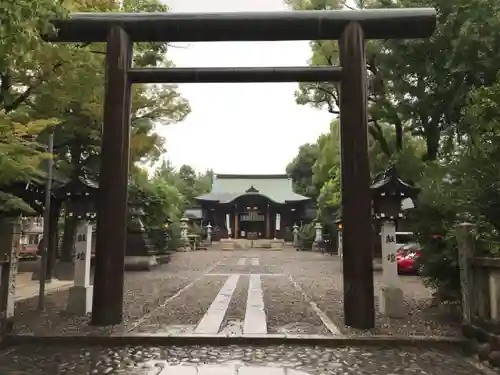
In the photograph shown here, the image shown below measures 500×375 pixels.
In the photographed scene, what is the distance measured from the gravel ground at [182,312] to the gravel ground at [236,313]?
1.86ft

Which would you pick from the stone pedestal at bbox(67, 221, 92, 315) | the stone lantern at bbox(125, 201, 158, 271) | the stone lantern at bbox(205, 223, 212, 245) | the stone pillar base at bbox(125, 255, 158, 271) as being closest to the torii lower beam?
the stone pedestal at bbox(67, 221, 92, 315)

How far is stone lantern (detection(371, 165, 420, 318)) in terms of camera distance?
31.9 ft

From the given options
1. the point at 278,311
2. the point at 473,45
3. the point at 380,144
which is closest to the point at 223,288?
the point at 278,311

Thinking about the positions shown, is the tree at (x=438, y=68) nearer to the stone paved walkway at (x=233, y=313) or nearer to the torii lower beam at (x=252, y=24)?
the torii lower beam at (x=252, y=24)

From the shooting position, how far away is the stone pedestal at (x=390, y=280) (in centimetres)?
966

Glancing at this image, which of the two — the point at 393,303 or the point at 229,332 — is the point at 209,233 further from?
the point at 229,332

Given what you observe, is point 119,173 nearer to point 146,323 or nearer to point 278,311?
point 146,323

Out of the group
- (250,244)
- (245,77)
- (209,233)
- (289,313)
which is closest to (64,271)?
(289,313)

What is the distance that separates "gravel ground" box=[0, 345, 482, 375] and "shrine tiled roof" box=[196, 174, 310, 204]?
165 ft

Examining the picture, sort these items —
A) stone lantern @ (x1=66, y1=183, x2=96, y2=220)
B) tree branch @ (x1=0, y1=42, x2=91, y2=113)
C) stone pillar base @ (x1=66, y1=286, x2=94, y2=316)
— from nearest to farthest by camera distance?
stone pillar base @ (x1=66, y1=286, x2=94, y2=316), stone lantern @ (x1=66, y1=183, x2=96, y2=220), tree branch @ (x1=0, y1=42, x2=91, y2=113)

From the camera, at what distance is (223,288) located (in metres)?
14.8

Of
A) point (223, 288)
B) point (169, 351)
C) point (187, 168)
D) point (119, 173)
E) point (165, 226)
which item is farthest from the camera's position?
point (187, 168)

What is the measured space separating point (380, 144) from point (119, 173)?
17.5 m

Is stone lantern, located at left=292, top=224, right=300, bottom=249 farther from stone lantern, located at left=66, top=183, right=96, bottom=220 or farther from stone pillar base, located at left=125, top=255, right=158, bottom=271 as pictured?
stone lantern, located at left=66, top=183, right=96, bottom=220
